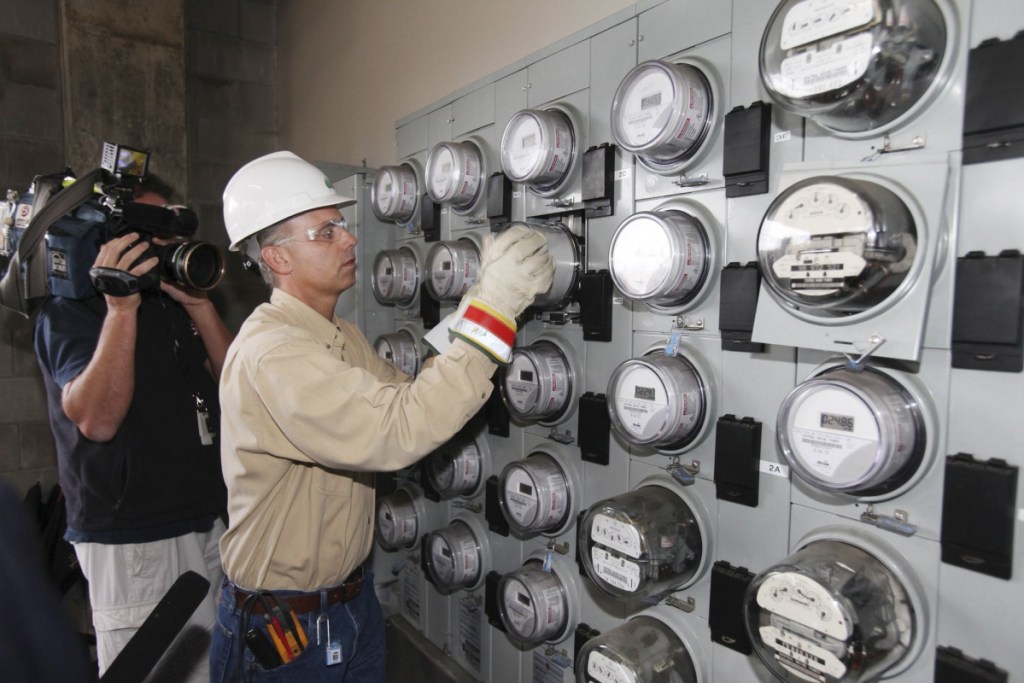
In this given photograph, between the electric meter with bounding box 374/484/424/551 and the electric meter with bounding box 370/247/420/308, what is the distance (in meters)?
0.64

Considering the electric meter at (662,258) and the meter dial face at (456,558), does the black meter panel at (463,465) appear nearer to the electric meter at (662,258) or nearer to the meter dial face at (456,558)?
the meter dial face at (456,558)

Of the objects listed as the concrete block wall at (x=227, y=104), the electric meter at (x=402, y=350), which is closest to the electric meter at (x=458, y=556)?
the electric meter at (x=402, y=350)

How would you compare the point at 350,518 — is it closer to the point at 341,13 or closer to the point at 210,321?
the point at 210,321

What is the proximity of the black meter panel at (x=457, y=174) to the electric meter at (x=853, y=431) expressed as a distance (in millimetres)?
1032

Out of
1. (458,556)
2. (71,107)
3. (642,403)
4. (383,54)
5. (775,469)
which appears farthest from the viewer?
(71,107)

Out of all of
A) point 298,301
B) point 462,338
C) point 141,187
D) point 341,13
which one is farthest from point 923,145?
point 341,13

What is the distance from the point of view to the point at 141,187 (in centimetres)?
196

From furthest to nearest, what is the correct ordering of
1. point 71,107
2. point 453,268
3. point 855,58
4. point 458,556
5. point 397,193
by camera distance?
point 71,107 → point 397,193 → point 458,556 → point 453,268 → point 855,58

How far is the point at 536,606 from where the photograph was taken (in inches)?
57.0

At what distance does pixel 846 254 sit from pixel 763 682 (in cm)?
77

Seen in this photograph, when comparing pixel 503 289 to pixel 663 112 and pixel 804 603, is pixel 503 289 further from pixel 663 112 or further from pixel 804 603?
pixel 804 603

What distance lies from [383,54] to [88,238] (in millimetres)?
1405

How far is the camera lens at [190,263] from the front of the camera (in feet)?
5.51

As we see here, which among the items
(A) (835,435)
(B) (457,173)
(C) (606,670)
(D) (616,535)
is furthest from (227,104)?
(A) (835,435)
